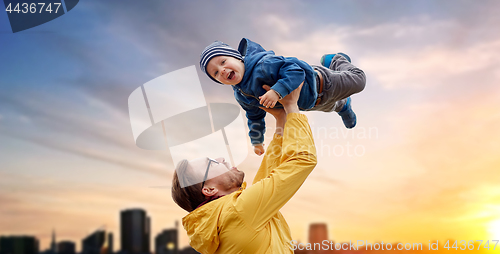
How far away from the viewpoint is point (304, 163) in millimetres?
2539

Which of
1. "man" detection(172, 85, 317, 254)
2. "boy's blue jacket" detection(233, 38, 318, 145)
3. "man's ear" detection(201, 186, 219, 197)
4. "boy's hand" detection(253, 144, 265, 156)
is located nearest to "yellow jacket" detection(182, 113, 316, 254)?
"man" detection(172, 85, 317, 254)

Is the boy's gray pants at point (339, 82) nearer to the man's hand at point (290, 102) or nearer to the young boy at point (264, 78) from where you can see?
the young boy at point (264, 78)

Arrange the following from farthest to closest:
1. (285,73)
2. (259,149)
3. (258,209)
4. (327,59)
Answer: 1. (327,59)
2. (259,149)
3. (285,73)
4. (258,209)

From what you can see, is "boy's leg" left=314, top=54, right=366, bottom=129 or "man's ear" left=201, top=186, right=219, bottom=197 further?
"boy's leg" left=314, top=54, right=366, bottom=129

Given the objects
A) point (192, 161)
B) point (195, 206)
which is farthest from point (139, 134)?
point (195, 206)

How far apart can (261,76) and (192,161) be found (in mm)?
873

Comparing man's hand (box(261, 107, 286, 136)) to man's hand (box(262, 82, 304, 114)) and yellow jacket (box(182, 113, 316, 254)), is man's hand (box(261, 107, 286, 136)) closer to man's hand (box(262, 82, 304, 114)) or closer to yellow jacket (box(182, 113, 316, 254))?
man's hand (box(262, 82, 304, 114))

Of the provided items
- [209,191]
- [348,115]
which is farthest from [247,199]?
[348,115]

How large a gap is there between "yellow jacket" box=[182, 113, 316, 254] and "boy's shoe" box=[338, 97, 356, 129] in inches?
52.0

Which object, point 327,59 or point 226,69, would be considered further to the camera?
point 327,59

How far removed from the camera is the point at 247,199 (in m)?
2.53

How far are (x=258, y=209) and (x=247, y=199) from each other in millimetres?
99

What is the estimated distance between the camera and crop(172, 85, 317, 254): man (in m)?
2.53

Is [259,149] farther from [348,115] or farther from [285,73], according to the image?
[348,115]
